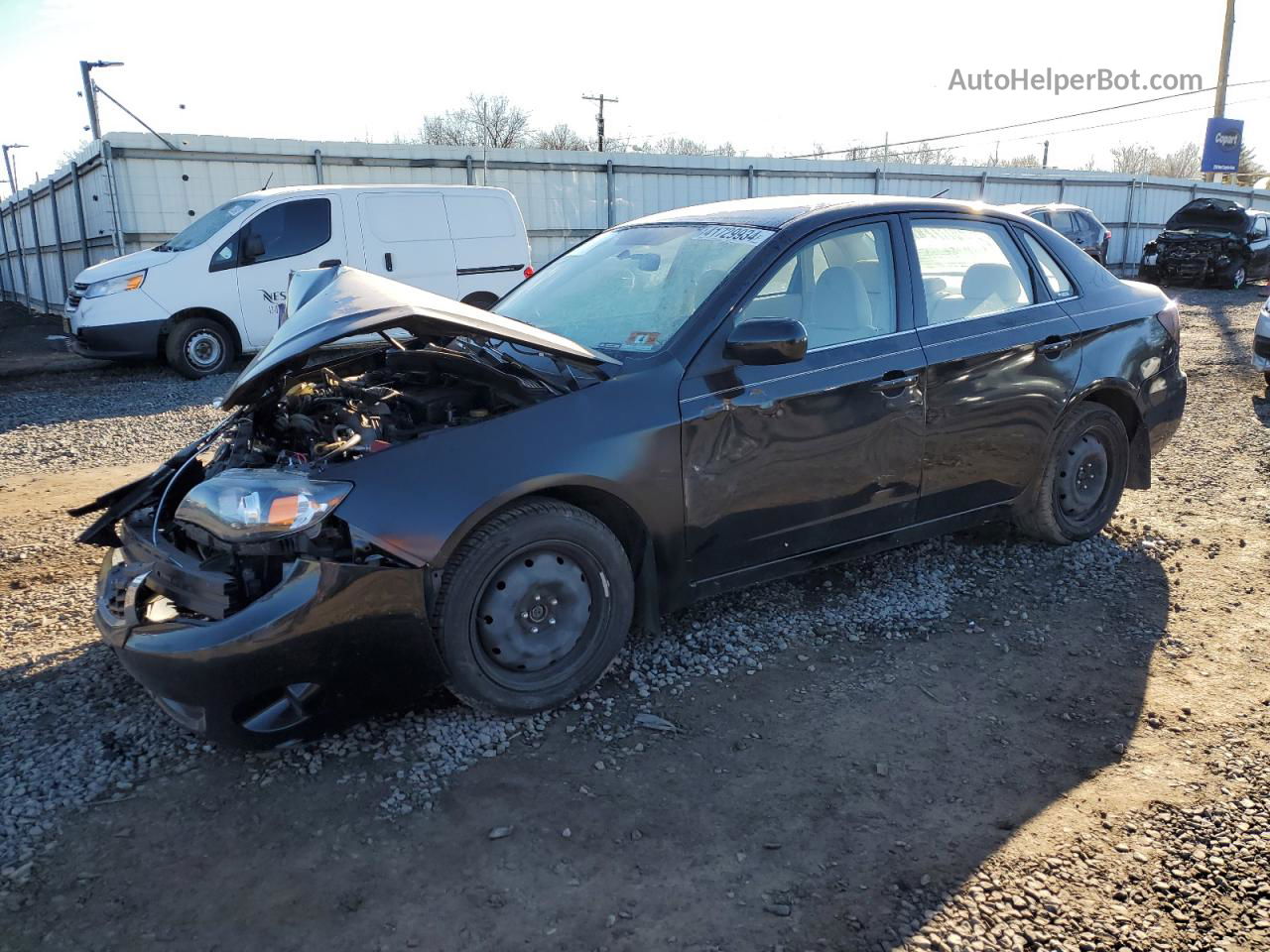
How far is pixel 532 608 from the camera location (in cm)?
317

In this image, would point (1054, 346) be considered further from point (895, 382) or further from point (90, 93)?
point (90, 93)

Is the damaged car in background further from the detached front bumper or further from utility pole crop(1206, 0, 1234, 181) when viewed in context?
the detached front bumper

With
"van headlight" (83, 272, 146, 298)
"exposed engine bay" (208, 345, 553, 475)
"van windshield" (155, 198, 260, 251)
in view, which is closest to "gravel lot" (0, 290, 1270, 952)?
"exposed engine bay" (208, 345, 553, 475)

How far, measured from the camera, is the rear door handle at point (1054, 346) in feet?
14.3

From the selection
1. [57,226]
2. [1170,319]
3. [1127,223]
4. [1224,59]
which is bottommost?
[1170,319]

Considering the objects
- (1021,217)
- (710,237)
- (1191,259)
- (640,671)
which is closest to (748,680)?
(640,671)

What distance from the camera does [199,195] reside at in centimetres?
1439

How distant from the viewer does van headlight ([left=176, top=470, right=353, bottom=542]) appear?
2830 millimetres

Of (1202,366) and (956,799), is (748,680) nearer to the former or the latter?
(956,799)

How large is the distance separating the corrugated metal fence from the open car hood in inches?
308

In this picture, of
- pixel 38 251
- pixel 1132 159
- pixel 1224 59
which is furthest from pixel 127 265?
pixel 1132 159

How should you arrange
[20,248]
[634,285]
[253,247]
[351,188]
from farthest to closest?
[20,248] → [351,188] → [253,247] → [634,285]

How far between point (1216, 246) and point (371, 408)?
21.8 meters

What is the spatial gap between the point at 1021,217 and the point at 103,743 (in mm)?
4555
